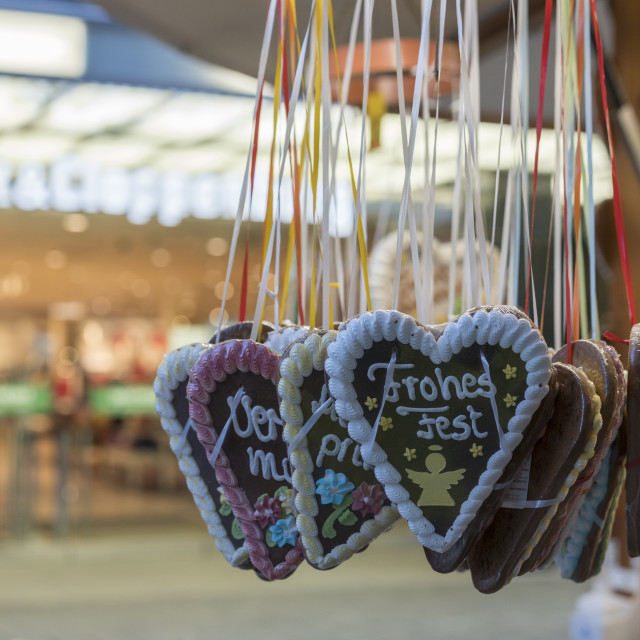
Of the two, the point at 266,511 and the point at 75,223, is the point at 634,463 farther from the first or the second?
the point at 75,223

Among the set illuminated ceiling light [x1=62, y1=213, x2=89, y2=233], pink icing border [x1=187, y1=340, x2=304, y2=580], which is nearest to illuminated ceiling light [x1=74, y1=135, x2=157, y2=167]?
illuminated ceiling light [x1=62, y1=213, x2=89, y2=233]

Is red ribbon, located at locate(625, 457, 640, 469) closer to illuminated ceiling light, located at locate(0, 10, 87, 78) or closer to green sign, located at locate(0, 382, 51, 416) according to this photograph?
illuminated ceiling light, located at locate(0, 10, 87, 78)

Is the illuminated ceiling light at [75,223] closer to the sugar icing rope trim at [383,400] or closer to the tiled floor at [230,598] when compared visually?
the tiled floor at [230,598]

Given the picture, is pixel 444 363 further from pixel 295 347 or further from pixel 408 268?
pixel 408 268

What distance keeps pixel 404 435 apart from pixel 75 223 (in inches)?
166

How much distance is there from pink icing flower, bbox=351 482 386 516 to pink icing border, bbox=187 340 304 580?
59 mm

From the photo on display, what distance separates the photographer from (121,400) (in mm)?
4758

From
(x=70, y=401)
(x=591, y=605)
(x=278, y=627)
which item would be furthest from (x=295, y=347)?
(x=70, y=401)

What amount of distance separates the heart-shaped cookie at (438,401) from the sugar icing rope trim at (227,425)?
0.08m

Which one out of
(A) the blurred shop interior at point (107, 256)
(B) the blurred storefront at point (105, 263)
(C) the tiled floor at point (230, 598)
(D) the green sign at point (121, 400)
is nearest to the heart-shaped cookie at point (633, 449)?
(C) the tiled floor at point (230, 598)

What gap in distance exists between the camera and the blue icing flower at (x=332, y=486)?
1.90ft

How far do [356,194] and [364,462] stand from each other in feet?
0.60

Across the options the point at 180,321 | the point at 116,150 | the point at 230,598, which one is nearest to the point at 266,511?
the point at 230,598

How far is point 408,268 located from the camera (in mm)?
1687
